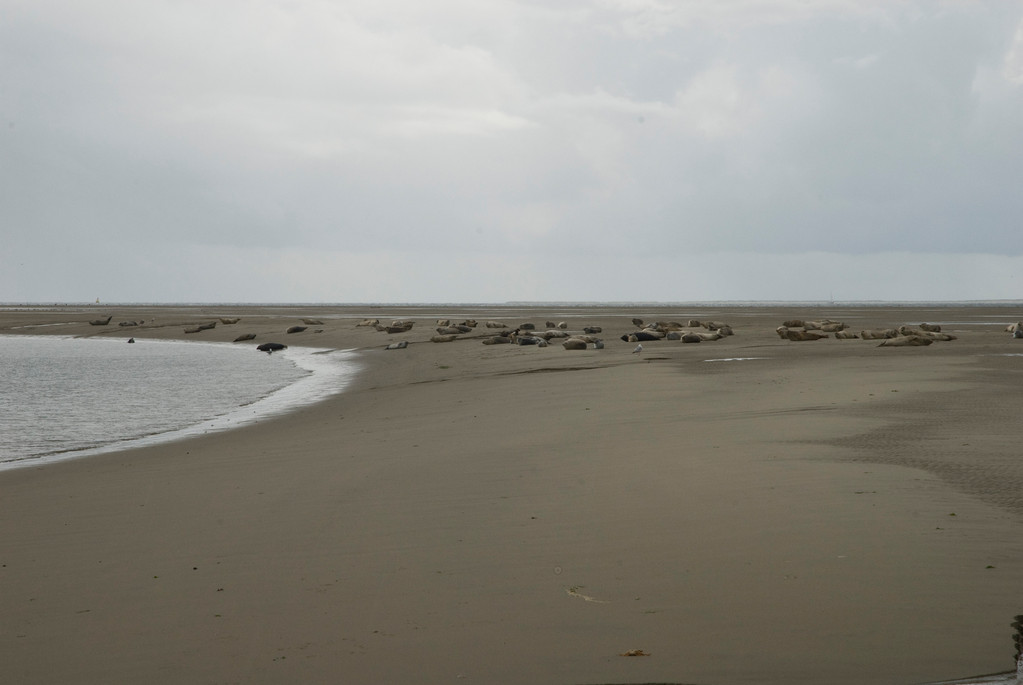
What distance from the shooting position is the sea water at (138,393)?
1434 cm

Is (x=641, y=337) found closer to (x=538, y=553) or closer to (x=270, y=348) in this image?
(x=270, y=348)

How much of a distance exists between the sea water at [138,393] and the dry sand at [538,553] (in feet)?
8.44

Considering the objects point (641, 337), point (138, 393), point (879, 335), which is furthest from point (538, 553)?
point (879, 335)

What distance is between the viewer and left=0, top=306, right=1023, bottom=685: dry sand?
184 inches

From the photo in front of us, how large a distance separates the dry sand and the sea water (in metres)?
2.57

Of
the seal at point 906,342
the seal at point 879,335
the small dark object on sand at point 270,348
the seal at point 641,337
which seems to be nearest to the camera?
the seal at point 906,342

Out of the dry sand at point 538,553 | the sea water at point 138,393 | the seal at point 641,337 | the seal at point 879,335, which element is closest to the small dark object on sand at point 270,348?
the sea water at point 138,393

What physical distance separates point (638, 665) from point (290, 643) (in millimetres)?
1902

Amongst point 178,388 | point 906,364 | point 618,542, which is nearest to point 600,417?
point 618,542

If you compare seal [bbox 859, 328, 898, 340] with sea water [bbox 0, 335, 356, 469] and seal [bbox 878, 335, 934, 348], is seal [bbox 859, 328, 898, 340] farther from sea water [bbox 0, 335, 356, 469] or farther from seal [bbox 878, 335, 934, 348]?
sea water [bbox 0, 335, 356, 469]

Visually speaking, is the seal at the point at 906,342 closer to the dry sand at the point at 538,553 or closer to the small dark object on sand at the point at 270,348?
the dry sand at the point at 538,553

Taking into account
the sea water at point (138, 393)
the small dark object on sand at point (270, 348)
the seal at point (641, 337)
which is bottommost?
the sea water at point (138, 393)

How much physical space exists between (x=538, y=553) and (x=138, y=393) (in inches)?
691

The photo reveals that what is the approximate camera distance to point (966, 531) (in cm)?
652
